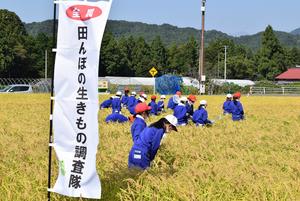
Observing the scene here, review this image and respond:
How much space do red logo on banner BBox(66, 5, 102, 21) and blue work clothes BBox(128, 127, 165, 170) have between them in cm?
234

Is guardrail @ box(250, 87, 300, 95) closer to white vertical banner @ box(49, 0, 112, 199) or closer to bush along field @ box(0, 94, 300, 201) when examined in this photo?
bush along field @ box(0, 94, 300, 201)

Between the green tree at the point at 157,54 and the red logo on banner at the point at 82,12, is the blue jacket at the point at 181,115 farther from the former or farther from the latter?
the green tree at the point at 157,54

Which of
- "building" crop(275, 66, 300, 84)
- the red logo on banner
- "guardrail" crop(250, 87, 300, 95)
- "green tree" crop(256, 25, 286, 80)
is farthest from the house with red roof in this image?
the red logo on banner

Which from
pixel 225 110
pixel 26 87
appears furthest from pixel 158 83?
pixel 225 110

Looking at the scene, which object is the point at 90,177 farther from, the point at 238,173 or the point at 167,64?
the point at 167,64

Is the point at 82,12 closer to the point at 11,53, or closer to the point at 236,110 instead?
the point at 236,110

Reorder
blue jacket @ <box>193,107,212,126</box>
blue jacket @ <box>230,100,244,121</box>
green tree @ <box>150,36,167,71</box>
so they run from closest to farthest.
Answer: blue jacket @ <box>193,107,212,126</box>
blue jacket @ <box>230,100,244,121</box>
green tree @ <box>150,36,167,71</box>

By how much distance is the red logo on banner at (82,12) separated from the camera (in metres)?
5.66

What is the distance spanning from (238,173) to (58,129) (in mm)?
2548

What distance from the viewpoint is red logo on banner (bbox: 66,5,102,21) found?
5.66 meters

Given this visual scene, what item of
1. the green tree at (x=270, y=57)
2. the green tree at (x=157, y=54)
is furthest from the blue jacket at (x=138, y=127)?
the green tree at (x=157, y=54)

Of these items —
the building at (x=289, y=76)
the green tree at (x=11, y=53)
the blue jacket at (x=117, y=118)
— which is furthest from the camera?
the building at (x=289, y=76)

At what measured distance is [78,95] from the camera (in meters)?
5.67

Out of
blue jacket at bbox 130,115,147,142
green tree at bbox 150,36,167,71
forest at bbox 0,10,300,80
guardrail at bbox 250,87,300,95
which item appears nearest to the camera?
blue jacket at bbox 130,115,147,142
